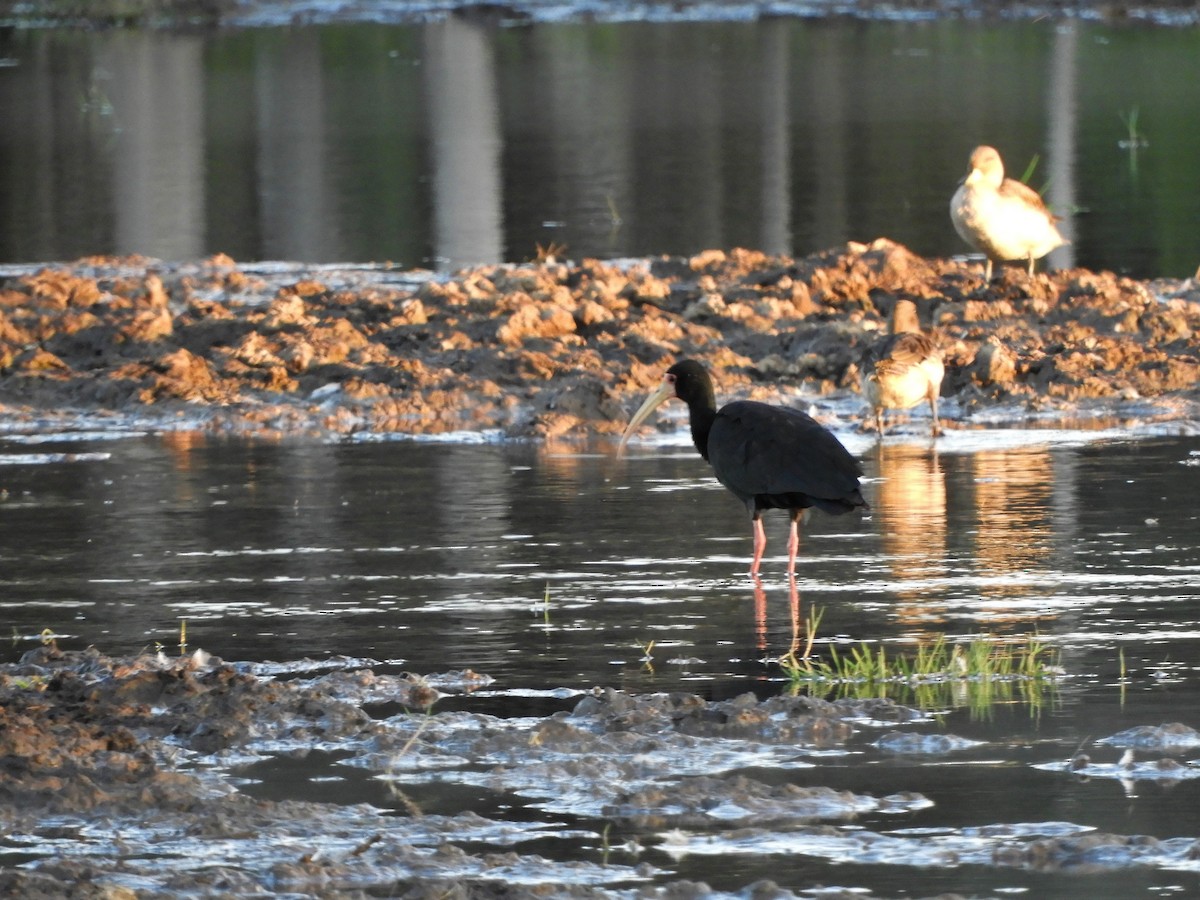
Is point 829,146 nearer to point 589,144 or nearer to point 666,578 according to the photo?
point 589,144

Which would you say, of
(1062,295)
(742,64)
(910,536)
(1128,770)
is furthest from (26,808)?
(742,64)

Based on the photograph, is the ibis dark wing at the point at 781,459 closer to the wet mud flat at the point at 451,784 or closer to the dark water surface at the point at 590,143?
the wet mud flat at the point at 451,784

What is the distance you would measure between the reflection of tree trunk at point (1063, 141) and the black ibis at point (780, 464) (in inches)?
447

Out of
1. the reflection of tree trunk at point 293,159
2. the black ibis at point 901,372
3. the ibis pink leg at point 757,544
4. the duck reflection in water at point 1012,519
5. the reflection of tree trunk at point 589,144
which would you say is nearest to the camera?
the duck reflection in water at point 1012,519

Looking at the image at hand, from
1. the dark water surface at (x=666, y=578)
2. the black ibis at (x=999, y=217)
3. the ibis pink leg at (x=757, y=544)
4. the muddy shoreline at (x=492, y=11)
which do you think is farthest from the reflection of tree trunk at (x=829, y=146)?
the muddy shoreline at (x=492, y=11)

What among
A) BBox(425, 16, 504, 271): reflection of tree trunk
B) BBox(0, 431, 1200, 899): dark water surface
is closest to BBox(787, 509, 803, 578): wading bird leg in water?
BBox(0, 431, 1200, 899): dark water surface

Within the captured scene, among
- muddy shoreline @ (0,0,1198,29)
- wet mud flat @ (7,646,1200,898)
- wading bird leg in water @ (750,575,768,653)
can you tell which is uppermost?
muddy shoreline @ (0,0,1198,29)

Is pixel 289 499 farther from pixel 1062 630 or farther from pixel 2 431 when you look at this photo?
pixel 1062 630

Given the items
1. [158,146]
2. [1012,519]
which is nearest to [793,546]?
[1012,519]

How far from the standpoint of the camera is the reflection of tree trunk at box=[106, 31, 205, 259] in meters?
26.0

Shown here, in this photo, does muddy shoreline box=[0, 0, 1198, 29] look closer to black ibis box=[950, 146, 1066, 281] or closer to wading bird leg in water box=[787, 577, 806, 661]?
black ibis box=[950, 146, 1066, 281]

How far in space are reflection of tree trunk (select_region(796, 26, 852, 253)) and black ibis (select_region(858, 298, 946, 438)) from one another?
30.1 ft

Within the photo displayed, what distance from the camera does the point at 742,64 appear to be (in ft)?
177

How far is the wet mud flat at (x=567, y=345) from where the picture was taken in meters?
15.2
